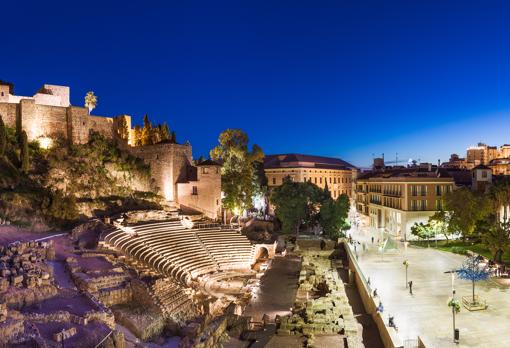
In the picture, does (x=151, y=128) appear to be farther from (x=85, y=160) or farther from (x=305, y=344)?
(x=305, y=344)

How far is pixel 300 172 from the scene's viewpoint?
62.7 metres

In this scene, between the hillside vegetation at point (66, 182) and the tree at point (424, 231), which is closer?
the hillside vegetation at point (66, 182)

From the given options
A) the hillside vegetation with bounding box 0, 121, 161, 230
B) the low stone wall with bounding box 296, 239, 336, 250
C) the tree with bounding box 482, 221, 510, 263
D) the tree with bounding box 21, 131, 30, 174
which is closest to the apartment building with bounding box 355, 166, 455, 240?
the low stone wall with bounding box 296, 239, 336, 250

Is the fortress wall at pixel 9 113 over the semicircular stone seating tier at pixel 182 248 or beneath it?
over

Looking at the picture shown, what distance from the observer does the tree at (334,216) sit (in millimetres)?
41031

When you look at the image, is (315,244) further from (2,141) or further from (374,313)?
(2,141)

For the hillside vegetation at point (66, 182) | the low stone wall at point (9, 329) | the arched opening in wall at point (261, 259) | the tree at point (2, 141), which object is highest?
the tree at point (2, 141)

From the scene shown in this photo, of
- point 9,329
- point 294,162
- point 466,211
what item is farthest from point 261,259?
point 294,162

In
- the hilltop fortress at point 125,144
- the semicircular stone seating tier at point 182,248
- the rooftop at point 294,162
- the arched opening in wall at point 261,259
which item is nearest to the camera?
the semicircular stone seating tier at point 182,248

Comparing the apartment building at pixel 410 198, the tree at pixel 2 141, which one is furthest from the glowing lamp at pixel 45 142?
the apartment building at pixel 410 198

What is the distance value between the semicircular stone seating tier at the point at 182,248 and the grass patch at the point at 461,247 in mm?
17034

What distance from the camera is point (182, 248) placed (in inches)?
1117

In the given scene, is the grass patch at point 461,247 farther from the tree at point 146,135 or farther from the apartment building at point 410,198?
the tree at point 146,135

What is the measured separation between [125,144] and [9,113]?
10.8m
